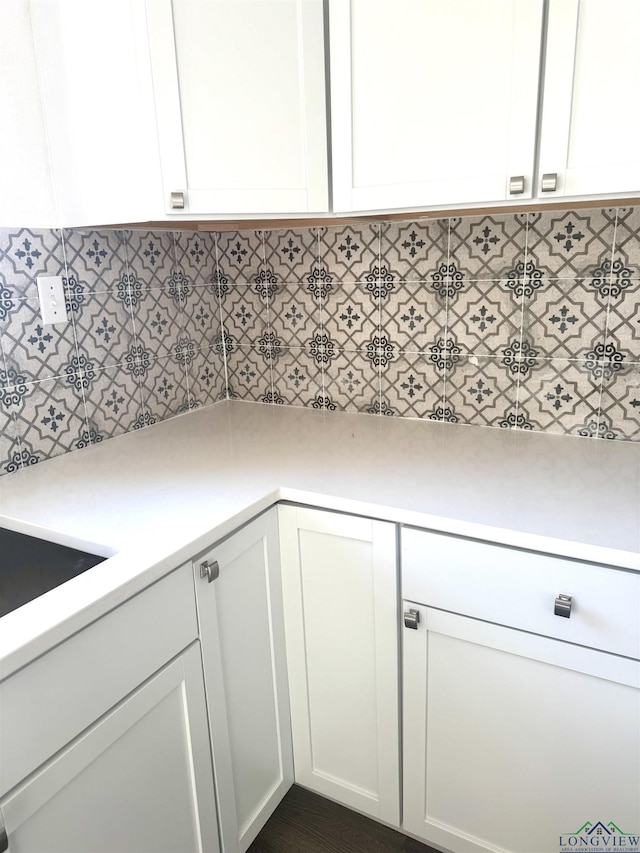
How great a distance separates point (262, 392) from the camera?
79.4 inches

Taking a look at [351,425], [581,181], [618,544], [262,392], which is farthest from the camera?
[262,392]

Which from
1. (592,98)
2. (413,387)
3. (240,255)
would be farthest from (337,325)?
(592,98)

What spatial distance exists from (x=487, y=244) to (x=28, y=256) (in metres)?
1.10

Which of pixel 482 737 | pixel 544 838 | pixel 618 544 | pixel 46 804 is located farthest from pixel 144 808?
pixel 618 544

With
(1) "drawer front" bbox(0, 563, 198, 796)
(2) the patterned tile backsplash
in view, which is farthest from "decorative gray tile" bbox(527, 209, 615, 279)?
(1) "drawer front" bbox(0, 563, 198, 796)

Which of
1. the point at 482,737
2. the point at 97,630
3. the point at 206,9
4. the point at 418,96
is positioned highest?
the point at 206,9

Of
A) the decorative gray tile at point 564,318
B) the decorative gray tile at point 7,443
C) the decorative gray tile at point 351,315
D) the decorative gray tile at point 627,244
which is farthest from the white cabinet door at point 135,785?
the decorative gray tile at point 627,244

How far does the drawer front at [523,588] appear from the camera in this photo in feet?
3.39

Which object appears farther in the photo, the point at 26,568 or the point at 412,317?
the point at 412,317

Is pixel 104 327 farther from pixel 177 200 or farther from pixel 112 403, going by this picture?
pixel 177 200

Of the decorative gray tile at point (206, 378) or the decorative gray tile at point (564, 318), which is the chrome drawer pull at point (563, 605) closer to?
the decorative gray tile at point (564, 318)

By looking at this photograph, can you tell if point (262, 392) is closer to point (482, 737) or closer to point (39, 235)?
point (39, 235)

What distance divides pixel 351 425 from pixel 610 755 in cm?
97

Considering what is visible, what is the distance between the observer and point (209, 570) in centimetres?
115
